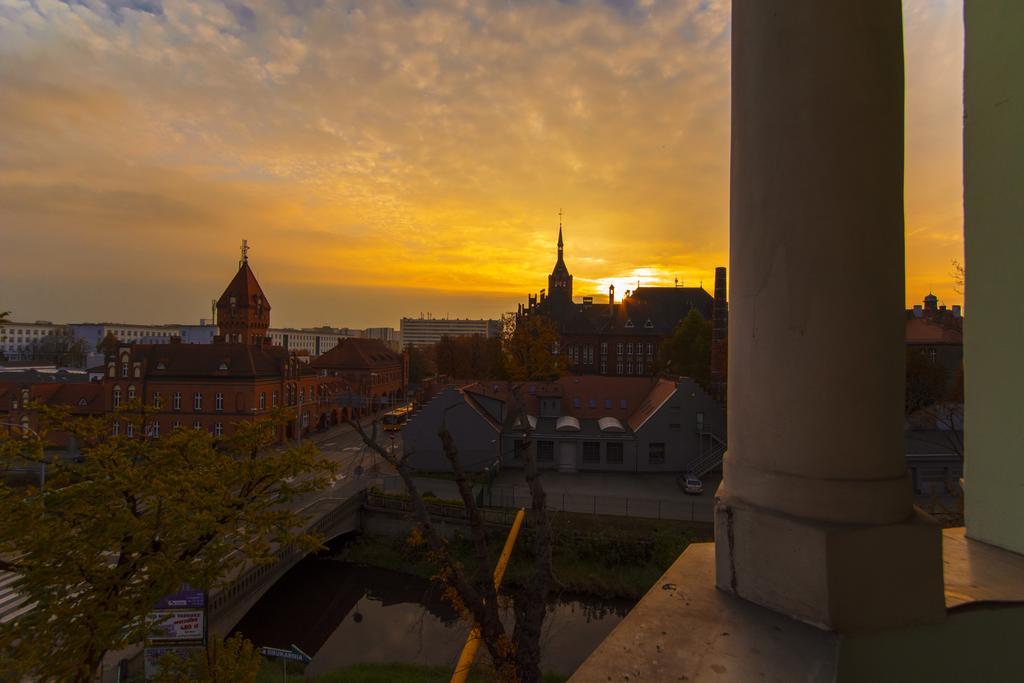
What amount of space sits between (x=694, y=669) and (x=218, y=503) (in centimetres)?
750

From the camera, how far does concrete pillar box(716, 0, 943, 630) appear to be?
2020 millimetres

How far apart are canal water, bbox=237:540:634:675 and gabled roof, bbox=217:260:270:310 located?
36016 mm

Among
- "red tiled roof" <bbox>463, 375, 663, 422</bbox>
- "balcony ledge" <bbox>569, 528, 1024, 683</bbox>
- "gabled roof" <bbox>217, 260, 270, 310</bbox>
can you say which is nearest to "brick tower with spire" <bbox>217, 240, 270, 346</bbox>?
"gabled roof" <bbox>217, 260, 270, 310</bbox>

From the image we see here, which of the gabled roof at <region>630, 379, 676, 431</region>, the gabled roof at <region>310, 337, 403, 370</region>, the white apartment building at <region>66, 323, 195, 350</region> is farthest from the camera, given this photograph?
the white apartment building at <region>66, 323, 195, 350</region>

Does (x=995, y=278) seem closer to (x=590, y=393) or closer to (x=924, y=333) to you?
(x=590, y=393)

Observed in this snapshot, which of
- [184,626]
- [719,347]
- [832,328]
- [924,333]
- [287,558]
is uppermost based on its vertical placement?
[924,333]

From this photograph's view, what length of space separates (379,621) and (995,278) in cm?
2175

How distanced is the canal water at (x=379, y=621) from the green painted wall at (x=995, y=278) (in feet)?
49.6

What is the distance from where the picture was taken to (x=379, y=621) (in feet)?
66.3

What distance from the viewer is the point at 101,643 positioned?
6359 mm

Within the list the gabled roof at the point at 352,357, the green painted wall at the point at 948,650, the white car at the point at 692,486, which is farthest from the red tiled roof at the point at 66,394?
the green painted wall at the point at 948,650

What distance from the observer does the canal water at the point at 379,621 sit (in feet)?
57.6

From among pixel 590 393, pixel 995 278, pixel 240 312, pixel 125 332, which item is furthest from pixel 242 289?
pixel 125 332

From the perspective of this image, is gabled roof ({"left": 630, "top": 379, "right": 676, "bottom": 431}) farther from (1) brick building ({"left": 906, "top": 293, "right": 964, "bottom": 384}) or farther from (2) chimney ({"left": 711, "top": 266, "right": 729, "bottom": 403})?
(1) brick building ({"left": 906, "top": 293, "right": 964, "bottom": 384})
